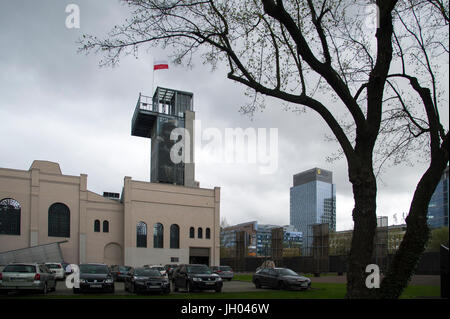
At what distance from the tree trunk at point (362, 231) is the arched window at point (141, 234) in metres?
46.0

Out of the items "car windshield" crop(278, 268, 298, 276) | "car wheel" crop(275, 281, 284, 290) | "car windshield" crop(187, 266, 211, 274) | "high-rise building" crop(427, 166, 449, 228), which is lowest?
"car wheel" crop(275, 281, 284, 290)

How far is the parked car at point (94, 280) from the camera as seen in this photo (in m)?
20.7

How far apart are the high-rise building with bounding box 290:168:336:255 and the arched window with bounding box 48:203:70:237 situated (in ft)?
398

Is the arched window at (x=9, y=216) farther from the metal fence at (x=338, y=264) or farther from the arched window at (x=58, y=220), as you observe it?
the metal fence at (x=338, y=264)

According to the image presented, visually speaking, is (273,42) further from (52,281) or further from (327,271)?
(327,271)

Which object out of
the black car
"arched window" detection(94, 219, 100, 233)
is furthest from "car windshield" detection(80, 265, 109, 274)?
"arched window" detection(94, 219, 100, 233)

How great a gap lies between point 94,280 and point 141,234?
3429 cm

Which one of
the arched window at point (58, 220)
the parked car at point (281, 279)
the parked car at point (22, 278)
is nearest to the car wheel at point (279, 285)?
the parked car at point (281, 279)

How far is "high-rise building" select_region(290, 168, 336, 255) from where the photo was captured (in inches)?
6620

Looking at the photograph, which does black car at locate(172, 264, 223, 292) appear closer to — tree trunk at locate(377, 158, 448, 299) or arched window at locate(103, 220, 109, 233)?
tree trunk at locate(377, 158, 448, 299)

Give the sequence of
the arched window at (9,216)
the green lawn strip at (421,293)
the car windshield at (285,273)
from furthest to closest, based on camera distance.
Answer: the arched window at (9,216), the car windshield at (285,273), the green lawn strip at (421,293)

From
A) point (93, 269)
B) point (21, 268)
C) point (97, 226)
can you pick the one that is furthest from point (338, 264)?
point (21, 268)
